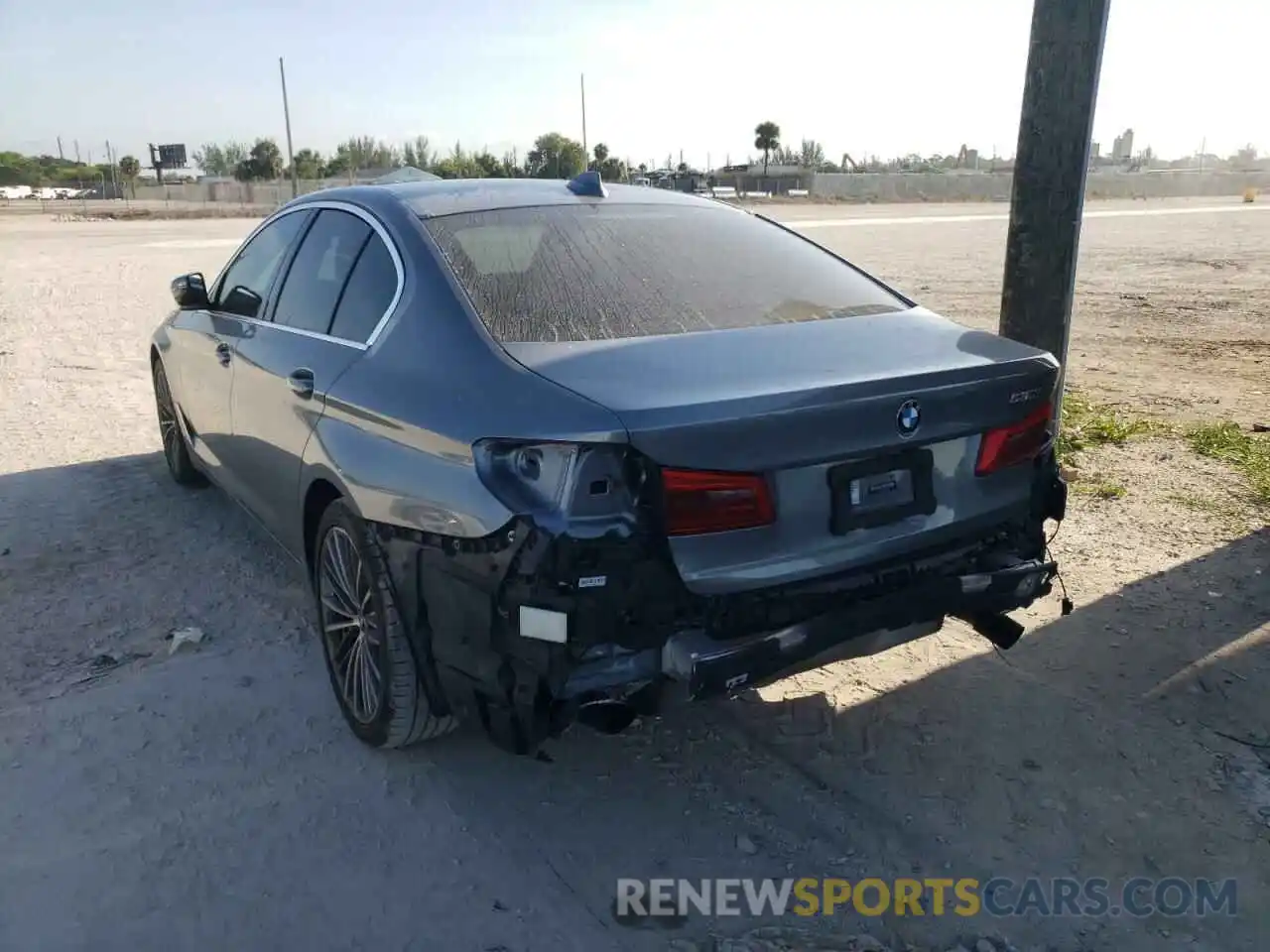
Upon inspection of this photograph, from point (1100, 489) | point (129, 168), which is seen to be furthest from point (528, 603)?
point (129, 168)

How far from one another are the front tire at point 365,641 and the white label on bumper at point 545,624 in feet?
2.06

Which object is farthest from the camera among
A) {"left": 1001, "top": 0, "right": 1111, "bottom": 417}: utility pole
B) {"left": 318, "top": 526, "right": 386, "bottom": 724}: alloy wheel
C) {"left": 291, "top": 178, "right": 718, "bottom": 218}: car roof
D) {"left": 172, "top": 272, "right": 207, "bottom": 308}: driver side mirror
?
{"left": 172, "top": 272, "right": 207, "bottom": 308}: driver side mirror

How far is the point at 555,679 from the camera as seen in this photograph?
2.47 m

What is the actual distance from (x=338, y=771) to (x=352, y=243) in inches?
69.8

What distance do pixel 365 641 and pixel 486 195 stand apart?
5.23 ft

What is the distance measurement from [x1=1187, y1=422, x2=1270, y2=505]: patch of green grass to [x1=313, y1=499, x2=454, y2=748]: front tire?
4.57 metres

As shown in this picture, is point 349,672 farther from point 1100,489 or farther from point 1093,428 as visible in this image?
point 1093,428

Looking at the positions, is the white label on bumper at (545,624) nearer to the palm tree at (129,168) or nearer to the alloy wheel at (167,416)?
the alloy wheel at (167,416)

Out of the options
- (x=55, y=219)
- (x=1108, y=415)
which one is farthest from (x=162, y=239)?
(x=1108, y=415)

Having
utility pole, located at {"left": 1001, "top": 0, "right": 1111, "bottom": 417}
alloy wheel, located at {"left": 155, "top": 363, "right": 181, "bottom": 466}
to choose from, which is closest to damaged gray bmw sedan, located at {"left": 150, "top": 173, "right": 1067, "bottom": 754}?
utility pole, located at {"left": 1001, "top": 0, "right": 1111, "bottom": 417}

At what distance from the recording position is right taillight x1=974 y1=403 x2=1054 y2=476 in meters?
2.95

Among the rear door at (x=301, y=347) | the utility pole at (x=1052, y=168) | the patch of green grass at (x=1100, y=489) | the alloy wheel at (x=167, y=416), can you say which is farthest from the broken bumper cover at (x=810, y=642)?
the alloy wheel at (x=167, y=416)

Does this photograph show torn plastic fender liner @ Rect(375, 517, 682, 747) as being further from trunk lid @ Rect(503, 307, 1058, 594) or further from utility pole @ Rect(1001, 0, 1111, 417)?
utility pole @ Rect(1001, 0, 1111, 417)

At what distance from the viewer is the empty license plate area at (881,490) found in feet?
8.66
